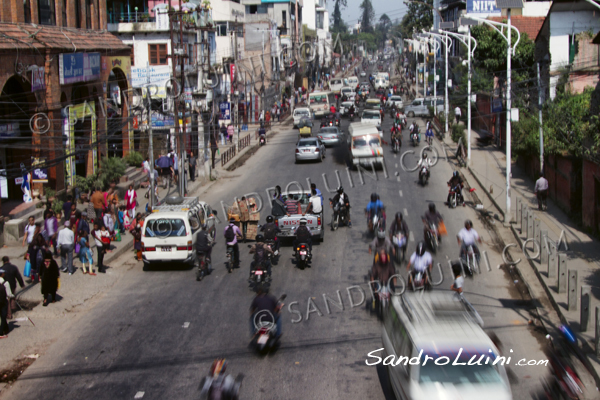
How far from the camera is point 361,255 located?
63.8 ft

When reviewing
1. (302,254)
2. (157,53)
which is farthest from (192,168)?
(302,254)

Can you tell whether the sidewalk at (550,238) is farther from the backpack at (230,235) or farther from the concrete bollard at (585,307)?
the backpack at (230,235)

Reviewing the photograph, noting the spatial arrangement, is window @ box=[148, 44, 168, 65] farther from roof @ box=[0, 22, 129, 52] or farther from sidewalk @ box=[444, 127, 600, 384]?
sidewalk @ box=[444, 127, 600, 384]

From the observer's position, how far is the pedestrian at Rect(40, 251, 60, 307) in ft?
50.3

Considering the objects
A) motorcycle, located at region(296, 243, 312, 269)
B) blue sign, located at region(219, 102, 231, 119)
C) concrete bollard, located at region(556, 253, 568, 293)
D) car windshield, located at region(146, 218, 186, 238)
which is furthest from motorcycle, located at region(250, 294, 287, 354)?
blue sign, located at region(219, 102, 231, 119)

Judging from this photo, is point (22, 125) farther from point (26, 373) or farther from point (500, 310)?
point (500, 310)

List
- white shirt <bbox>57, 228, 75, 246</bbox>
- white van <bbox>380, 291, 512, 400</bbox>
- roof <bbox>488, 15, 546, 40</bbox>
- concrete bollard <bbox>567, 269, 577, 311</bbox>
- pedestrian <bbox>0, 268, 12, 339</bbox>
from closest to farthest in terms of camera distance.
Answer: white van <bbox>380, 291, 512, 400</bbox> → pedestrian <bbox>0, 268, 12, 339</bbox> → concrete bollard <bbox>567, 269, 577, 311</bbox> → white shirt <bbox>57, 228, 75, 246</bbox> → roof <bbox>488, 15, 546, 40</bbox>

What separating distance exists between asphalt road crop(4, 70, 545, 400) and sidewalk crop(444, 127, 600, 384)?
33.5 inches

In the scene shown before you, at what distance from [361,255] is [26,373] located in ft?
34.4

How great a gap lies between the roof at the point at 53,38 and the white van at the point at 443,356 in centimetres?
1868

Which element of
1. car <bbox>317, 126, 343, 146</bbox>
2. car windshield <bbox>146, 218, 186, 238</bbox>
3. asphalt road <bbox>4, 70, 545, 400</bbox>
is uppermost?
car <bbox>317, 126, 343, 146</bbox>

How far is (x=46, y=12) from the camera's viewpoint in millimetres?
27500

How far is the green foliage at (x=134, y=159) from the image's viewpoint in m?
34.1

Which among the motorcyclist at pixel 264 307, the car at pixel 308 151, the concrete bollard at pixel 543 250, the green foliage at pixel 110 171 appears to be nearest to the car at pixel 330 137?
the car at pixel 308 151
